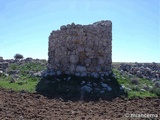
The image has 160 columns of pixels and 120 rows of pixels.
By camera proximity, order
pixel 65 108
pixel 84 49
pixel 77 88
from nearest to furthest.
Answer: pixel 65 108 < pixel 77 88 < pixel 84 49

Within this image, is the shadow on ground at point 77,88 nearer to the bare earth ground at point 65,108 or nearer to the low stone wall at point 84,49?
the low stone wall at point 84,49

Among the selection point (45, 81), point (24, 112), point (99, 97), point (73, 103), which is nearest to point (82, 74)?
point (45, 81)

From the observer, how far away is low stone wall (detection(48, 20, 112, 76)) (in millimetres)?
16406

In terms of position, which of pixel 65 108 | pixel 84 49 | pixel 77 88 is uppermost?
pixel 84 49

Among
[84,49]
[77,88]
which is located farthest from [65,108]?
[84,49]

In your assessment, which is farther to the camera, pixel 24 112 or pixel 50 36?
pixel 50 36

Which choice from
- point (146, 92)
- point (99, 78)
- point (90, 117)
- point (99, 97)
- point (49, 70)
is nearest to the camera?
point (90, 117)

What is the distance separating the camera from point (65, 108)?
405 inches

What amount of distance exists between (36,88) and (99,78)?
3995 millimetres

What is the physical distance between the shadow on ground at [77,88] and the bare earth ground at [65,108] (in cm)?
96

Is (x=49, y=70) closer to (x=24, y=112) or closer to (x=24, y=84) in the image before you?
(x=24, y=84)

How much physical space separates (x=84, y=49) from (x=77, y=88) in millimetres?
3287

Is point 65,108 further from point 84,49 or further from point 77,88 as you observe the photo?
point 84,49

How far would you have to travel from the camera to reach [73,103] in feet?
37.1
